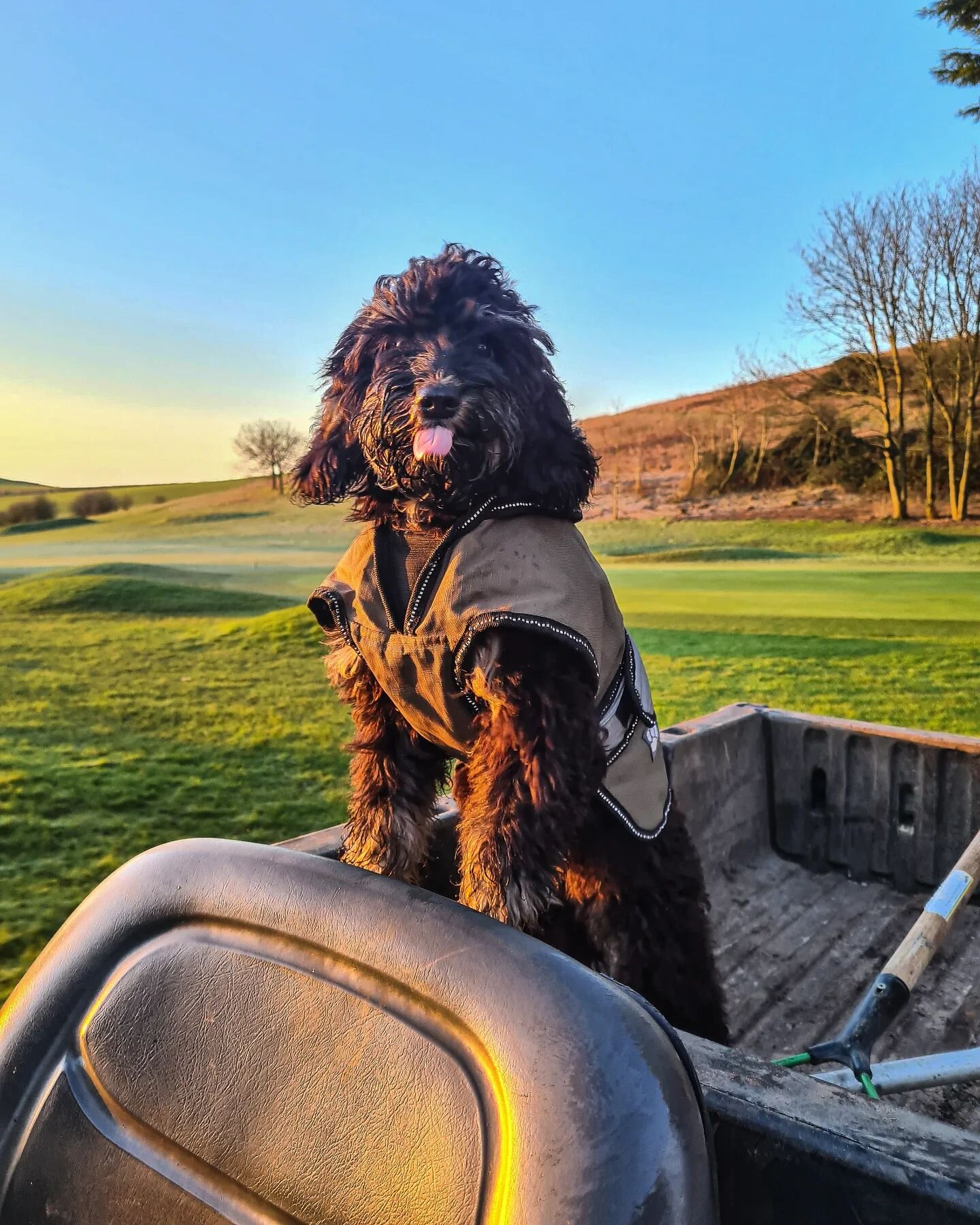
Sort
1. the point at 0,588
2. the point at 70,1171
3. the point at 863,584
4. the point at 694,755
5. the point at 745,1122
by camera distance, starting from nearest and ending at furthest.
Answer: the point at 745,1122 < the point at 70,1171 < the point at 694,755 < the point at 0,588 < the point at 863,584

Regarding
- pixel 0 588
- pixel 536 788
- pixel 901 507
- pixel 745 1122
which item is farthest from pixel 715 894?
pixel 901 507

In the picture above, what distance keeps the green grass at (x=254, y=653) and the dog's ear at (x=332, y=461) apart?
0.26m

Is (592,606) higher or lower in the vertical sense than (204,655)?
higher

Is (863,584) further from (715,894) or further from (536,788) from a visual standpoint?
(536,788)

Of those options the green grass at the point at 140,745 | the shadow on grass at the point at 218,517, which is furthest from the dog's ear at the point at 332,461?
the shadow on grass at the point at 218,517

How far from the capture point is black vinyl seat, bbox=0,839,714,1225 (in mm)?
680

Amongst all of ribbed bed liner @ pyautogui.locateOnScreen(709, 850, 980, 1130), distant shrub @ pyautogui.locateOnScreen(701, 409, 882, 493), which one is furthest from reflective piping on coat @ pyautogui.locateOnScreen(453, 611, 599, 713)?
distant shrub @ pyautogui.locateOnScreen(701, 409, 882, 493)

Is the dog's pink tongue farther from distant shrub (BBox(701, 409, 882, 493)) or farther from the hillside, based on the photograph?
distant shrub (BBox(701, 409, 882, 493))

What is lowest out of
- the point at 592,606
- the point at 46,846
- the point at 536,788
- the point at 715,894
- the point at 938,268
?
the point at 715,894

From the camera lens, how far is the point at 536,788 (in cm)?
131

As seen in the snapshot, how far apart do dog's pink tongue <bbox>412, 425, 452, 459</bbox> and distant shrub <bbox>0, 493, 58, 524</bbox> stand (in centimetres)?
321

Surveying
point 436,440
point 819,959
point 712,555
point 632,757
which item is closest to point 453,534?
point 436,440

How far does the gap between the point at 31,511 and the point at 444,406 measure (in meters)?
3.32

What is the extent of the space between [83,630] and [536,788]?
3.31 metres
